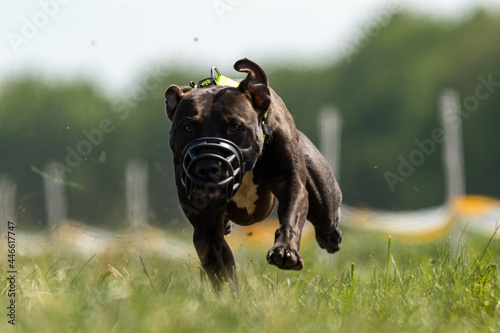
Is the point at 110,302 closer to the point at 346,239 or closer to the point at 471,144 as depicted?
the point at 346,239

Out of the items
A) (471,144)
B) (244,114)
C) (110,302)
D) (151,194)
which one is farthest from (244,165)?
(471,144)

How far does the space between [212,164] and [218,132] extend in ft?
0.87

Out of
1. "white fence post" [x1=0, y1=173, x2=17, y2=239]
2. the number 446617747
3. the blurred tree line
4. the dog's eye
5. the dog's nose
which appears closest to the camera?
the dog's nose

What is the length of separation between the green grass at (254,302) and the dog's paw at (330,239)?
3.64 ft

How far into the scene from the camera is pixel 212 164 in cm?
400

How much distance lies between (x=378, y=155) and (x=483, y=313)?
27222 mm

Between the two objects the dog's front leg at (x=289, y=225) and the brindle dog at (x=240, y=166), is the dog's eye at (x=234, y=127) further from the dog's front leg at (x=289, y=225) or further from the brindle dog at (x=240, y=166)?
the dog's front leg at (x=289, y=225)

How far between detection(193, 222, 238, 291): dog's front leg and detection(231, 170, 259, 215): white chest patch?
24 centimetres

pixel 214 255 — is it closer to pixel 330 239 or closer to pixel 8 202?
pixel 330 239

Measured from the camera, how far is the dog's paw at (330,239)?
5.91m

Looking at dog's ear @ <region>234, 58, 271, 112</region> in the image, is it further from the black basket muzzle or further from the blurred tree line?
the blurred tree line

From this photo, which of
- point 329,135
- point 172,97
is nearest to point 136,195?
point 329,135

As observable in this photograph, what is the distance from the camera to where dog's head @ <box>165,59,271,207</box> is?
4.05 metres

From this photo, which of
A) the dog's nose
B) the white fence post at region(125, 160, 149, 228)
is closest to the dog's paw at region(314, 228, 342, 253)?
the dog's nose
